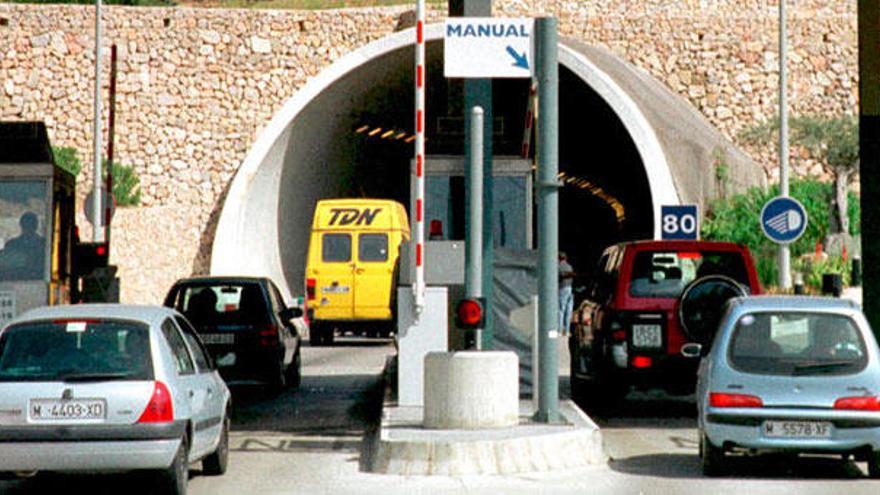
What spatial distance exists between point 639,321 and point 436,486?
273 inches

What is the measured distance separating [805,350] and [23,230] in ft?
31.6

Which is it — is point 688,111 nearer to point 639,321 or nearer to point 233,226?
point 233,226

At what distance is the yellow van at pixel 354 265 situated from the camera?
40688mm

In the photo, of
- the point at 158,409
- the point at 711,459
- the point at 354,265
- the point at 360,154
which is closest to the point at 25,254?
the point at 158,409

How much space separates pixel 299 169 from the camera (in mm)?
50812

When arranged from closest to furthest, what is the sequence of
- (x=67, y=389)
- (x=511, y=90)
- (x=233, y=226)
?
1. (x=67, y=389)
2. (x=233, y=226)
3. (x=511, y=90)

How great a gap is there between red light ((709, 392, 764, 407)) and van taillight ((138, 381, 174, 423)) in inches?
179

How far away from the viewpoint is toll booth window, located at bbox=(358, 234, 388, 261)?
40750 mm

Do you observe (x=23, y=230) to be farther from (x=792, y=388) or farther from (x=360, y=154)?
(x=360, y=154)

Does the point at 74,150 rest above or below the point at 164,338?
above

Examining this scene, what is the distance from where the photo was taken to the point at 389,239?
134 feet

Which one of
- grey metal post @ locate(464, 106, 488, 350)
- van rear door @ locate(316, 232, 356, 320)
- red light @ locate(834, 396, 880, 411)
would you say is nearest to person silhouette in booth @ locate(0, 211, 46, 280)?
grey metal post @ locate(464, 106, 488, 350)

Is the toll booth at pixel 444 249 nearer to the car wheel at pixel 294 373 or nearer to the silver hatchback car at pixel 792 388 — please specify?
the car wheel at pixel 294 373

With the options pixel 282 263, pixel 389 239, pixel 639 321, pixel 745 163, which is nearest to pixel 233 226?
pixel 282 263
